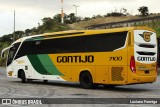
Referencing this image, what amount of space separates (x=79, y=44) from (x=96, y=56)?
1.57 meters

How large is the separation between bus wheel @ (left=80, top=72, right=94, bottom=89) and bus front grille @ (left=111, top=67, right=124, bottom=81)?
1726 mm

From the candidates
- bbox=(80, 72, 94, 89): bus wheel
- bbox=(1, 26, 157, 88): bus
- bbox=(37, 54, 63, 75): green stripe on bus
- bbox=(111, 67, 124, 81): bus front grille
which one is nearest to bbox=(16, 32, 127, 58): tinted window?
bbox=(1, 26, 157, 88): bus

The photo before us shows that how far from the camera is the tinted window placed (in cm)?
2114

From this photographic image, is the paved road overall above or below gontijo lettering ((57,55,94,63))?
below

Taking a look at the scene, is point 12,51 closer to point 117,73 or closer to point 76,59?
point 76,59

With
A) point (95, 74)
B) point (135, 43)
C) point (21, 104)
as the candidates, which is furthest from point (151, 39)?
point (21, 104)

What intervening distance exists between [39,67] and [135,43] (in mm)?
8017

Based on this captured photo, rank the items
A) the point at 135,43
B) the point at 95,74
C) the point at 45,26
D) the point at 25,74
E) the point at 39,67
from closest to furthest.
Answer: the point at 135,43
the point at 95,74
the point at 39,67
the point at 25,74
the point at 45,26

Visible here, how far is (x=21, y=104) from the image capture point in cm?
1552

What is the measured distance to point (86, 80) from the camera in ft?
74.9

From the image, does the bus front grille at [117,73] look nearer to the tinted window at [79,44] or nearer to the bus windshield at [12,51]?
the tinted window at [79,44]

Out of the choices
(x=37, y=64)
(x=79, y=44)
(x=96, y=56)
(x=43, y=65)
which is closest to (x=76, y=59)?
(x=79, y=44)

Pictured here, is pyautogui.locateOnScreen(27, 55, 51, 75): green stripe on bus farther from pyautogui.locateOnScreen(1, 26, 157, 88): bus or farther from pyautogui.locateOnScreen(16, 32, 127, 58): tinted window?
pyautogui.locateOnScreen(16, 32, 127, 58): tinted window

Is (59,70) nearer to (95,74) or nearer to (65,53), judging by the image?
(65,53)
